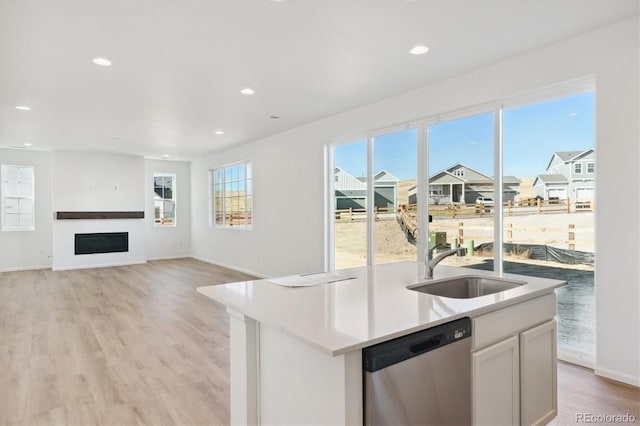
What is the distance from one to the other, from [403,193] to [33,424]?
3.94 meters

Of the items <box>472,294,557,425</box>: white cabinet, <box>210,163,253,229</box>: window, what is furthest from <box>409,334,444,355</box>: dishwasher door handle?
<box>210,163,253,229</box>: window

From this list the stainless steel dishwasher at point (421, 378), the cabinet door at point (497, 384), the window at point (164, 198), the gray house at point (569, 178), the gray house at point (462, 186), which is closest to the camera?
the stainless steel dishwasher at point (421, 378)

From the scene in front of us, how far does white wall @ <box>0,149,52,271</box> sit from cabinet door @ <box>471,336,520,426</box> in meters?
9.81

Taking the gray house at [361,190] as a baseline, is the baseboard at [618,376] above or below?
below

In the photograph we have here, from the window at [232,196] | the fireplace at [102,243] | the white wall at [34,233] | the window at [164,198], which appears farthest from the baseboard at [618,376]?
the white wall at [34,233]

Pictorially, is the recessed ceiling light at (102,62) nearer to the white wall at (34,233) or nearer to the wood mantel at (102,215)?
the wood mantel at (102,215)

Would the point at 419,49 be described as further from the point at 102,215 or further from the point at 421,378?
the point at 102,215

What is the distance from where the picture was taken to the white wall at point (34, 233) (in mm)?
8023

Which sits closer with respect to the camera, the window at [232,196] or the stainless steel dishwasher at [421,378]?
the stainless steel dishwasher at [421,378]

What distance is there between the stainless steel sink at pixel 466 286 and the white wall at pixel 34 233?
939 centimetres

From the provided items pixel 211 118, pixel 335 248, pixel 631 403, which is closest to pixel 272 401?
pixel 631 403

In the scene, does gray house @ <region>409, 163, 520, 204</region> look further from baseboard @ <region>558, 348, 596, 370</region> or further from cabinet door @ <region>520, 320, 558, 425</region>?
cabinet door @ <region>520, 320, 558, 425</region>

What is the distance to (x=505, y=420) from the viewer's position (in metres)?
1.75

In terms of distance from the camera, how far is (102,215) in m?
8.59
